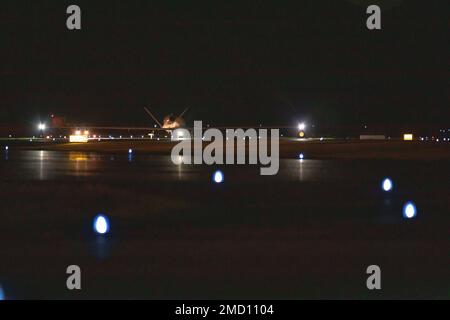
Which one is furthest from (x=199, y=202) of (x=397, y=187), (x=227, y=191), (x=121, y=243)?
(x=397, y=187)

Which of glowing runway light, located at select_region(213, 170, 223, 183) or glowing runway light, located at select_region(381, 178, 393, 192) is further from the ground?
glowing runway light, located at select_region(213, 170, 223, 183)

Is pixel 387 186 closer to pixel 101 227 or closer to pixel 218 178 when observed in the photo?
pixel 218 178

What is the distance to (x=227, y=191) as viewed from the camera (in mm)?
20906

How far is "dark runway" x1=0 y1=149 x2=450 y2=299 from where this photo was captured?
8.98m

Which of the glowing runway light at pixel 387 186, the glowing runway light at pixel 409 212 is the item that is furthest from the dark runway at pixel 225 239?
the glowing runway light at pixel 387 186

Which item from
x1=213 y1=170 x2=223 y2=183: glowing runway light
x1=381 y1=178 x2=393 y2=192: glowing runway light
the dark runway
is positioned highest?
x1=213 y1=170 x2=223 y2=183: glowing runway light

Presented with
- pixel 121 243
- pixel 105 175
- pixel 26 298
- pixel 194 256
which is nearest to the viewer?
pixel 26 298

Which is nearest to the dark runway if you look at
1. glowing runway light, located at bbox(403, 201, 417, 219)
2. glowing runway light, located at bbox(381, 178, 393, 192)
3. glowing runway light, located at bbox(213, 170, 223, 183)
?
glowing runway light, located at bbox(403, 201, 417, 219)

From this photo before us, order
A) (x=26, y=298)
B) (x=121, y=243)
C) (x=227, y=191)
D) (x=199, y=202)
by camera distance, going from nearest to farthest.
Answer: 1. (x=26, y=298)
2. (x=121, y=243)
3. (x=199, y=202)
4. (x=227, y=191)

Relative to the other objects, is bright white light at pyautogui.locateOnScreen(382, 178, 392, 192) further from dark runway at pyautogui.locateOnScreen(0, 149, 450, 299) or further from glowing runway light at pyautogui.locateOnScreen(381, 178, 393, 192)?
dark runway at pyautogui.locateOnScreen(0, 149, 450, 299)

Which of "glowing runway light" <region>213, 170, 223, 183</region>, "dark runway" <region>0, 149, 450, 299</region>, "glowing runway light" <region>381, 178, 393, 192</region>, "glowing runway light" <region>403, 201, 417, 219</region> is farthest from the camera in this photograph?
"glowing runway light" <region>213, 170, 223, 183</region>

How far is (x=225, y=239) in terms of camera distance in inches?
486

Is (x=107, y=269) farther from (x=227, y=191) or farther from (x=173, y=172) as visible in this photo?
(x=173, y=172)
